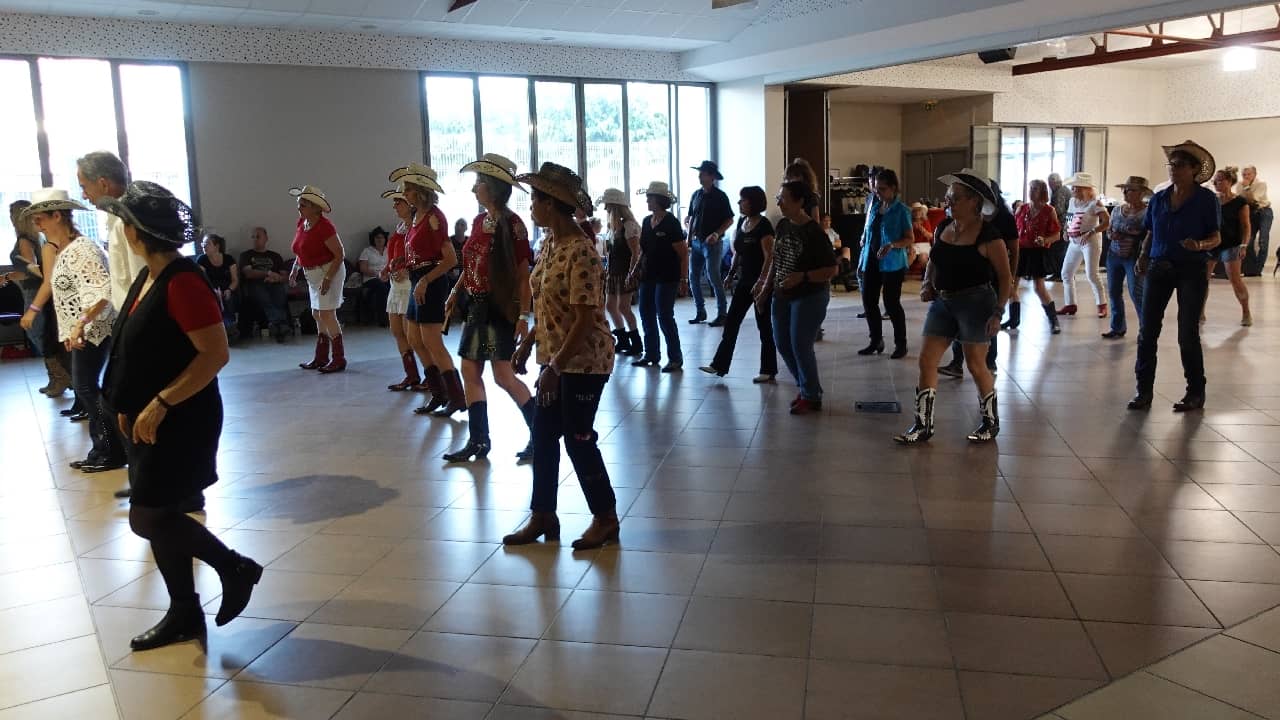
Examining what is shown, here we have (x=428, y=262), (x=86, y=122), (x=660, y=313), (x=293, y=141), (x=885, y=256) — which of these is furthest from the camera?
(x=293, y=141)

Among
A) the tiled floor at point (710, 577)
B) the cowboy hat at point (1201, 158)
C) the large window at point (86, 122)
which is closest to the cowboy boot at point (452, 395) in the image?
the tiled floor at point (710, 577)

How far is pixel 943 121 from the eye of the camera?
17.5 metres

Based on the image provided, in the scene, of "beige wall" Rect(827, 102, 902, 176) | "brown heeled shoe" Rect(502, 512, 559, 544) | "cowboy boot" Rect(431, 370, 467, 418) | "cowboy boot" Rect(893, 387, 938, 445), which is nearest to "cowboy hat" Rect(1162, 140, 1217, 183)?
"cowboy boot" Rect(893, 387, 938, 445)

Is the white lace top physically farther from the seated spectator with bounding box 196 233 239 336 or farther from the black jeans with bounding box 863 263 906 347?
the seated spectator with bounding box 196 233 239 336

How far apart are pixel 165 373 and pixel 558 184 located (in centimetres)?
153

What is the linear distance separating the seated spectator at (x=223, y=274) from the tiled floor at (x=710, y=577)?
179 inches

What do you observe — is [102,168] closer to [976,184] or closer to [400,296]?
[400,296]

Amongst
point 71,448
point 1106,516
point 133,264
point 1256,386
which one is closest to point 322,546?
point 133,264

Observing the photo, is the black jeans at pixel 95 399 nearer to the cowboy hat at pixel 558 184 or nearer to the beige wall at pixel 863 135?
the cowboy hat at pixel 558 184

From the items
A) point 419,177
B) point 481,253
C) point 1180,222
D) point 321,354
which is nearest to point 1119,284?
point 1180,222

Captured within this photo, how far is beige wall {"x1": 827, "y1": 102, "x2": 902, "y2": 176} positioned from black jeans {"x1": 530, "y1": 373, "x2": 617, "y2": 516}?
14.7 m

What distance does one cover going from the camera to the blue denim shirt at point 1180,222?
229 inches

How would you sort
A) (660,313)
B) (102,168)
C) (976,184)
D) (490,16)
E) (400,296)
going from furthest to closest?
(490,16)
(660,313)
(400,296)
(976,184)
(102,168)

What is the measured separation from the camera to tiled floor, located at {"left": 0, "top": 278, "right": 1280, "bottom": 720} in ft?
9.27
